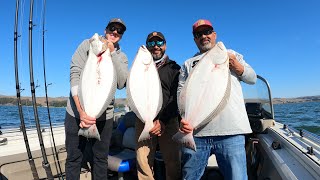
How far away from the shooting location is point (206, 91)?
326 centimetres

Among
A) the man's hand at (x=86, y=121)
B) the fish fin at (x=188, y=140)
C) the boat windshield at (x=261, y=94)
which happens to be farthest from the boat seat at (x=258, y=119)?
the man's hand at (x=86, y=121)

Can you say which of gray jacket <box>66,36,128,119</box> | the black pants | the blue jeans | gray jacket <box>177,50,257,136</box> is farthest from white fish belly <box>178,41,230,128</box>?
the black pants

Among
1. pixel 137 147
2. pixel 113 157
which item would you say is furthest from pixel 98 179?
pixel 113 157

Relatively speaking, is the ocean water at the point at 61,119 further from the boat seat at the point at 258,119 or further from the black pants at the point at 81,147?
the black pants at the point at 81,147

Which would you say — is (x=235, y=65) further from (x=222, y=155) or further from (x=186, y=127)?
(x=222, y=155)

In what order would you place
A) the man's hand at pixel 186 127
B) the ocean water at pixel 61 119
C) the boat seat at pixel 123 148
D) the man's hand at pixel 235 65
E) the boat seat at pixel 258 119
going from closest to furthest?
the man's hand at pixel 186 127 < the man's hand at pixel 235 65 < the boat seat at pixel 123 148 < the boat seat at pixel 258 119 < the ocean water at pixel 61 119

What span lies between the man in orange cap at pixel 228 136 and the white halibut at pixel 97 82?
975mm

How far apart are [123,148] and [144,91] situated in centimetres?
237

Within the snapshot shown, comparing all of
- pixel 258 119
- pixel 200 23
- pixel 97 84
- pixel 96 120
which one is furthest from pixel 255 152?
pixel 97 84

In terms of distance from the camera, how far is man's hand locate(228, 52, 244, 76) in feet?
10.8

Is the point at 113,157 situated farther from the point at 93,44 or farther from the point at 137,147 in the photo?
the point at 93,44

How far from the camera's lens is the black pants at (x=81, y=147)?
12.0 feet

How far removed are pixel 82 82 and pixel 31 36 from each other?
166 centimetres

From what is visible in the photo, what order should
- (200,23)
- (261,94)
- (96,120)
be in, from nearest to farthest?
(200,23) → (96,120) → (261,94)
